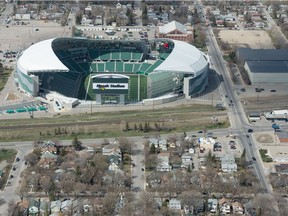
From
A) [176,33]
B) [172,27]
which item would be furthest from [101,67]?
[172,27]

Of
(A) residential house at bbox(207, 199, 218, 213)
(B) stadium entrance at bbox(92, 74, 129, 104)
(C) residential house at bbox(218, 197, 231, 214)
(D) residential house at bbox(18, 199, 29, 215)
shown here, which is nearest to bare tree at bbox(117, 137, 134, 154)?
(A) residential house at bbox(207, 199, 218, 213)

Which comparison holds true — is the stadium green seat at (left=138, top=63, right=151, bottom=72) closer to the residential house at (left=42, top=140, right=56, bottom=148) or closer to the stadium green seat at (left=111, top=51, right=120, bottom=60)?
the stadium green seat at (left=111, top=51, right=120, bottom=60)

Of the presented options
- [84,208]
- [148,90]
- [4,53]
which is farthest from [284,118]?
[4,53]

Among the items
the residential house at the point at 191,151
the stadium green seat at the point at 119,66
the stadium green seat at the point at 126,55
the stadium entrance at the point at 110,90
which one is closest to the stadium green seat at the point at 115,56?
the stadium green seat at the point at 126,55

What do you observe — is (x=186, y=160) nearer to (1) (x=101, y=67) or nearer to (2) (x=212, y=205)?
(2) (x=212, y=205)

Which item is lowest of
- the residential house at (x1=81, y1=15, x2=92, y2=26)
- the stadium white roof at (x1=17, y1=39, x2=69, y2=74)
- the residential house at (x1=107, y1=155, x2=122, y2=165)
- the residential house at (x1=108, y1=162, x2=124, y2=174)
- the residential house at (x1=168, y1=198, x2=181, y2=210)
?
the residential house at (x1=81, y1=15, x2=92, y2=26)

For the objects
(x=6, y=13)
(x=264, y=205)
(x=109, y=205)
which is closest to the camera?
(x=109, y=205)

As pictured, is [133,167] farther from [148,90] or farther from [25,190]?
[148,90]

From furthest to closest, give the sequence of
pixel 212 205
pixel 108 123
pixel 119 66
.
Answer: pixel 119 66 < pixel 108 123 < pixel 212 205
